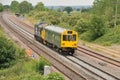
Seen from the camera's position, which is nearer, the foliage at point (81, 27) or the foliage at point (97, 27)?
the foliage at point (97, 27)

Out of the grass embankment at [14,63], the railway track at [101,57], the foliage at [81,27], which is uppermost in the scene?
the grass embankment at [14,63]

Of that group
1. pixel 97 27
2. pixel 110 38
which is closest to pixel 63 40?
pixel 110 38

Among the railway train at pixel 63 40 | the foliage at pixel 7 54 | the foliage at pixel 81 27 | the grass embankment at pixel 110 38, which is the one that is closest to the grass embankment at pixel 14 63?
the foliage at pixel 7 54

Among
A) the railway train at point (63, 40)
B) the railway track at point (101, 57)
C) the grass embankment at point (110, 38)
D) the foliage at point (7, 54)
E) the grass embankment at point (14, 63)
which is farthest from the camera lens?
the grass embankment at point (110, 38)

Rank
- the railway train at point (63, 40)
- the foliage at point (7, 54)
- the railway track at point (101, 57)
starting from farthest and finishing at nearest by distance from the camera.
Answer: the railway train at point (63, 40) → the railway track at point (101, 57) → the foliage at point (7, 54)

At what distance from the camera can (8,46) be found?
3119cm

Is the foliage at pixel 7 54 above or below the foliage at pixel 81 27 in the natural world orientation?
above

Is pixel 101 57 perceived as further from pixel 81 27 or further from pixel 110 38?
pixel 81 27

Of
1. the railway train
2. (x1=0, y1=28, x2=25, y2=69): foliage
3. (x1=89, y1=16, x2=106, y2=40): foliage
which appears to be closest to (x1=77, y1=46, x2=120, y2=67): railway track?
the railway train

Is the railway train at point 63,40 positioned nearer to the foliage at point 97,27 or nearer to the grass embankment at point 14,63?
the grass embankment at point 14,63

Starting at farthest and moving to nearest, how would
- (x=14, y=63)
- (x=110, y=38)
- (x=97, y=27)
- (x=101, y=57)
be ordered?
(x=97, y=27), (x=110, y=38), (x=101, y=57), (x=14, y=63)

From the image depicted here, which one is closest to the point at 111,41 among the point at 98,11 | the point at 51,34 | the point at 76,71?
the point at 51,34

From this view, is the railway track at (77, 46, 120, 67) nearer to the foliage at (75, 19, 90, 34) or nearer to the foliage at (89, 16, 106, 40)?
the foliage at (89, 16, 106, 40)

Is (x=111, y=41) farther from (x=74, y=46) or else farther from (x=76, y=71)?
(x=76, y=71)
